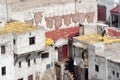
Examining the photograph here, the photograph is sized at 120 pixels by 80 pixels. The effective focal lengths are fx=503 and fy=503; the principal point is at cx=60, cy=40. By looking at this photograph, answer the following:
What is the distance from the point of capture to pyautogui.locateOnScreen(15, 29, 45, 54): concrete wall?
47875 mm

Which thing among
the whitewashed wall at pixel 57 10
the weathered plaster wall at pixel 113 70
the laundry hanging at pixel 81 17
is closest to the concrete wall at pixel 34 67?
the whitewashed wall at pixel 57 10

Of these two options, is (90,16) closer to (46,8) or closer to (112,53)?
(46,8)

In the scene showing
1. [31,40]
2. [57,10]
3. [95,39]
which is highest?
[57,10]

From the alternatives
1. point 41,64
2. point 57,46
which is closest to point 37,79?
point 41,64

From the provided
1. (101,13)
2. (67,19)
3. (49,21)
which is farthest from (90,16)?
(49,21)

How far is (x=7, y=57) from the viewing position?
47344 mm

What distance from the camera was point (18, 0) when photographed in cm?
5894

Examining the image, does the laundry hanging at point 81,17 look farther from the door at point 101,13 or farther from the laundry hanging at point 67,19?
the door at point 101,13

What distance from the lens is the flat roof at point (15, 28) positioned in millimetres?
48881

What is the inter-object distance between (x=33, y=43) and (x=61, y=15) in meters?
13.4

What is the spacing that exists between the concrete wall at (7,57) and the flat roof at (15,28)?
1.11 m

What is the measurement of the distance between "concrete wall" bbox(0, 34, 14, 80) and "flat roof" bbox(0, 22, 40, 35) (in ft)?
3.66

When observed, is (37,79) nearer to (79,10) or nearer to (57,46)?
(57,46)

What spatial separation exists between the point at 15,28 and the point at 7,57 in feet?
13.9
